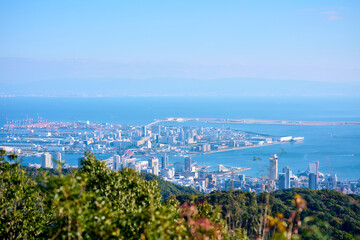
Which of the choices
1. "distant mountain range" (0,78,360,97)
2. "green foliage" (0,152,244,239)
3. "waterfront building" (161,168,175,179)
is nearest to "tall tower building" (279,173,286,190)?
"waterfront building" (161,168,175,179)

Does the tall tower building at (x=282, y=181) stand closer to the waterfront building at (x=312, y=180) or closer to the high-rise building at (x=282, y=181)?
the high-rise building at (x=282, y=181)

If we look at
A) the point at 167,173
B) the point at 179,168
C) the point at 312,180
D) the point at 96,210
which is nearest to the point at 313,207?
the point at 96,210

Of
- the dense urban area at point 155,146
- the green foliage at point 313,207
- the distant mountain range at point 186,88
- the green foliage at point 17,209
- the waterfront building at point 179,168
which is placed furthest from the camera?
the distant mountain range at point 186,88

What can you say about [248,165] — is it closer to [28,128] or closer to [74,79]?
[28,128]

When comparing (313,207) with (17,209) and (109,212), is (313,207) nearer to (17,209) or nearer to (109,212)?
(17,209)

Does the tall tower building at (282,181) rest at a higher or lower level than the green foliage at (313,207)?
lower

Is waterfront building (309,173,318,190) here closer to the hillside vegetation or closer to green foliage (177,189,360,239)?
green foliage (177,189,360,239)

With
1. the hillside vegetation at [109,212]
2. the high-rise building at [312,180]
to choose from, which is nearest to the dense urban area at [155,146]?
the high-rise building at [312,180]
